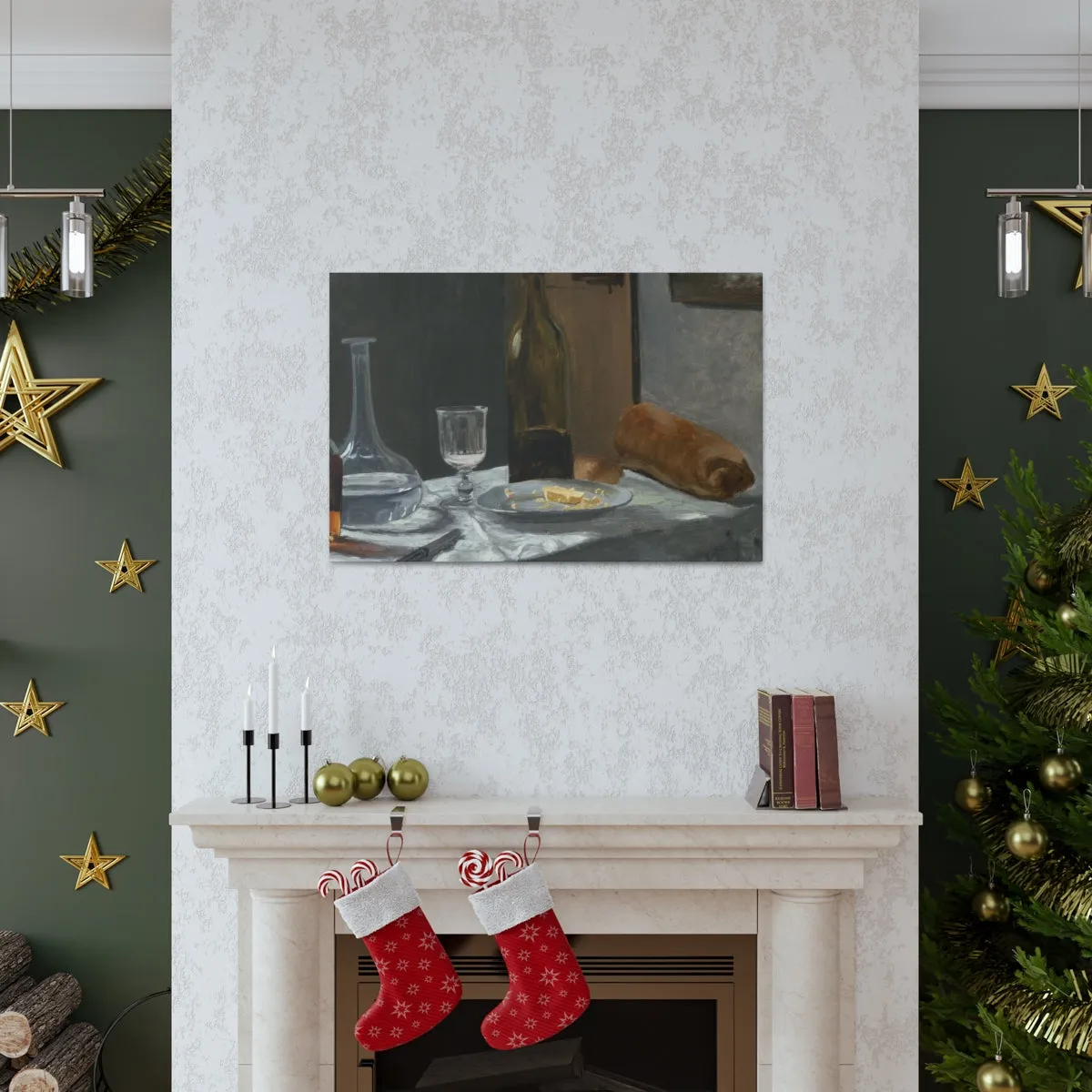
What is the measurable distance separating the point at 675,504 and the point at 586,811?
0.66m

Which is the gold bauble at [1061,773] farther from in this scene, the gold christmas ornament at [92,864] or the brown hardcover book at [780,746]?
the gold christmas ornament at [92,864]

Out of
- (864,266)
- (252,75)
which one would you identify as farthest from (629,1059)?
(252,75)

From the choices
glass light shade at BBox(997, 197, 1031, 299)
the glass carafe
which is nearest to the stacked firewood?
the glass carafe

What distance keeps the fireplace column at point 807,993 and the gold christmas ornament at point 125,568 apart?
173 cm

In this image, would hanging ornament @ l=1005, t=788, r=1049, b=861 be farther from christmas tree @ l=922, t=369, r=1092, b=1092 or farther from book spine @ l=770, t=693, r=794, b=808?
book spine @ l=770, t=693, r=794, b=808

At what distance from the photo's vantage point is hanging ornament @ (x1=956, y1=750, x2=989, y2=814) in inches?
90.8

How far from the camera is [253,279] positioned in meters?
2.25

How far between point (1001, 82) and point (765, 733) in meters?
1.77

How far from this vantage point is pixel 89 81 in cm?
268

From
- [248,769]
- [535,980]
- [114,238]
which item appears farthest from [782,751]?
[114,238]

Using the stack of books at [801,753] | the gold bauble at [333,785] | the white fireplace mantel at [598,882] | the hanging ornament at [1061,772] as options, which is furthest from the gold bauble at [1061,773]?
the gold bauble at [333,785]

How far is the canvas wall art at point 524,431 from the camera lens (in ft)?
7.39

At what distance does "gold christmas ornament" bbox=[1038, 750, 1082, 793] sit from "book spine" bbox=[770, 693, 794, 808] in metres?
0.53

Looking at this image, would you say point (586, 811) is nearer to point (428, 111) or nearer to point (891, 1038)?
point (891, 1038)
